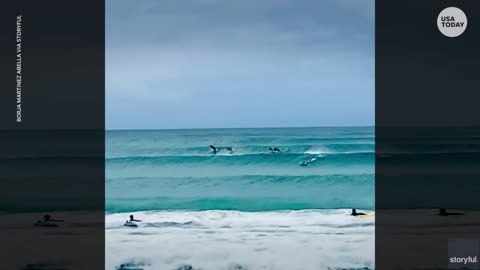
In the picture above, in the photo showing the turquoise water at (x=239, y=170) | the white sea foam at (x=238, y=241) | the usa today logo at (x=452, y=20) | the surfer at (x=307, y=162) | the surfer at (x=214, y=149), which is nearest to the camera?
the usa today logo at (x=452, y=20)

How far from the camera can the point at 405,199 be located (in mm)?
3318

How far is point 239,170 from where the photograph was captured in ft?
25.1

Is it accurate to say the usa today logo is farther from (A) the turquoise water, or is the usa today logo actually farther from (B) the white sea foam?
(A) the turquoise water

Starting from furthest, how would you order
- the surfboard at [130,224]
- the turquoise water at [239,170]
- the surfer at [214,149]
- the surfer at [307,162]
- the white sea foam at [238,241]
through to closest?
the surfer at [307,162] → the surfer at [214,149] → the turquoise water at [239,170] → the surfboard at [130,224] → the white sea foam at [238,241]

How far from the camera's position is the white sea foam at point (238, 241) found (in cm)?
357

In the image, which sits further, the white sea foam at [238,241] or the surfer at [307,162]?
the surfer at [307,162]

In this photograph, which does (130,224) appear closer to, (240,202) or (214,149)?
(240,202)

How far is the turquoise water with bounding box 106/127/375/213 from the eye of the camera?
5656mm

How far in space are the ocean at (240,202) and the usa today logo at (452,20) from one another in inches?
62.2

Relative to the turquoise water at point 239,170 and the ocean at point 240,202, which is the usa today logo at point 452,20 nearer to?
the ocean at point 240,202

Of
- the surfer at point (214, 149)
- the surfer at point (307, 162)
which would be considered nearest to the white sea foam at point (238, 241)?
the surfer at point (214, 149)
